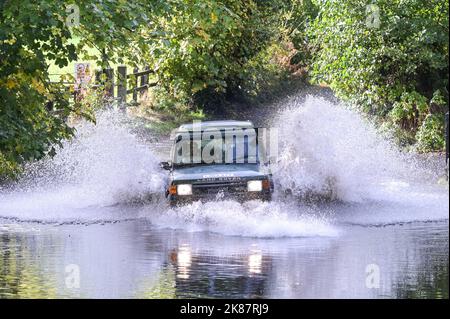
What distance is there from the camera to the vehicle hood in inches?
825

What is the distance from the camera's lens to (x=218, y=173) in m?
21.1

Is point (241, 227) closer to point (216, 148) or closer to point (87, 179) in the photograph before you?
point (216, 148)

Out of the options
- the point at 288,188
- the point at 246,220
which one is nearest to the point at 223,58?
the point at 288,188

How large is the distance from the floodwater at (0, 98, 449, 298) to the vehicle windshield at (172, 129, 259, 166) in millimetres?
1079

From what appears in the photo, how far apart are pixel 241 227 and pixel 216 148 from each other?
2479 mm

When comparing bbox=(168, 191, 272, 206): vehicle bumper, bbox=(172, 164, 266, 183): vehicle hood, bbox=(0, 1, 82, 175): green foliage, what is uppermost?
bbox=(0, 1, 82, 175): green foliage

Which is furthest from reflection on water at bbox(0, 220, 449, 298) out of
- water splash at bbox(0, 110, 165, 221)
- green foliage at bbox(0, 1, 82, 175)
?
water splash at bbox(0, 110, 165, 221)

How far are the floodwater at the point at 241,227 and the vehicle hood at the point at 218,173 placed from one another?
1.45ft

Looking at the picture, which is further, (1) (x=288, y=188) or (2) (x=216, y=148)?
(1) (x=288, y=188)

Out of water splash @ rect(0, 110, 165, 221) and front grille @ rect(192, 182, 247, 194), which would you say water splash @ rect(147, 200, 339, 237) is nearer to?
front grille @ rect(192, 182, 247, 194)

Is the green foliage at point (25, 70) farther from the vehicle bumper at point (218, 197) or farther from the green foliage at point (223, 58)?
the green foliage at point (223, 58)

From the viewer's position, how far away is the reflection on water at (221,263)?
14.2 meters
